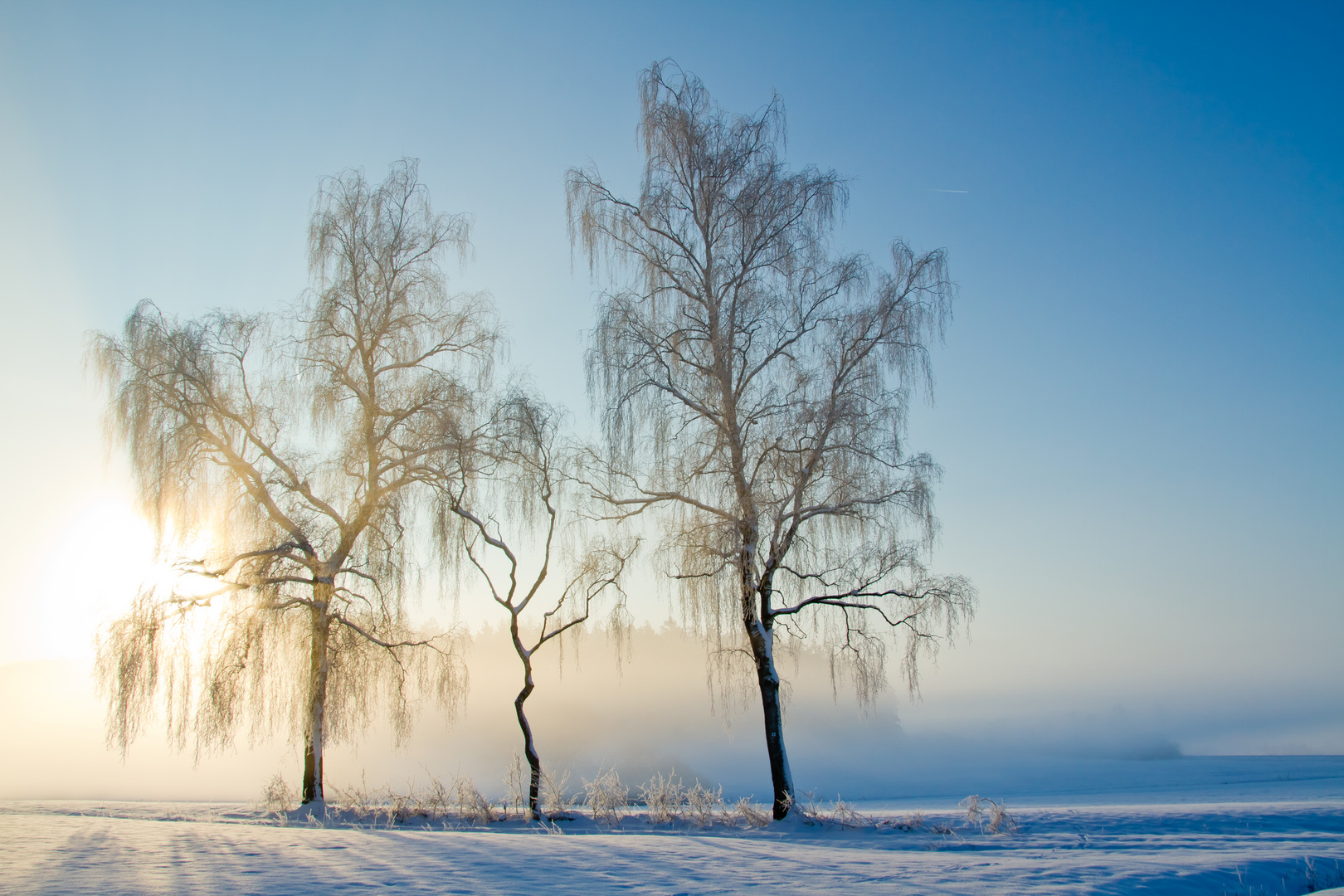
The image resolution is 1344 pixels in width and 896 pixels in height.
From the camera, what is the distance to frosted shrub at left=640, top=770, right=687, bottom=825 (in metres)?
11.8

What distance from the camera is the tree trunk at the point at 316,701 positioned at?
13195mm

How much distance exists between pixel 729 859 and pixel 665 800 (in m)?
6.30

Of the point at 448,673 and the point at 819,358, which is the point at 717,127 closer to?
the point at 819,358

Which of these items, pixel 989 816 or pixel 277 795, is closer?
pixel 989 816

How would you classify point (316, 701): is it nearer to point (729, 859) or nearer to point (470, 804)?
point (470, 804)

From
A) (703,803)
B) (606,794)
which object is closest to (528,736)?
(606,794)

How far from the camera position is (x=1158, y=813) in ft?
34.7

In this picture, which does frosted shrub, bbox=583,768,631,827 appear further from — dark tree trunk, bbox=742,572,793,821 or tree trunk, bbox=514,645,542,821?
dark tree trunk, bbox=742,572,793,821

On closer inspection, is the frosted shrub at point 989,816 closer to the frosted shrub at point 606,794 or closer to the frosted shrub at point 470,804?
the frosted shrub at point 606,794

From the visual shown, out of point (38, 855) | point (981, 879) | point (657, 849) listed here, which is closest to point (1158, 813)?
point (981, 879)

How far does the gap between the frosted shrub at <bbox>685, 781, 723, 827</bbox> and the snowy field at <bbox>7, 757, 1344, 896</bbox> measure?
39.1 inches

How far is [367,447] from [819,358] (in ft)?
28.5

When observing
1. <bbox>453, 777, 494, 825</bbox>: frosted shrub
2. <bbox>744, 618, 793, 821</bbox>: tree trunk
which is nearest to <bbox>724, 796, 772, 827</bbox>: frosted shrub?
<bbox>744, 618, 793, 821</bbox>: tree trunk

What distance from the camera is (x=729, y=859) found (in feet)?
20.3
